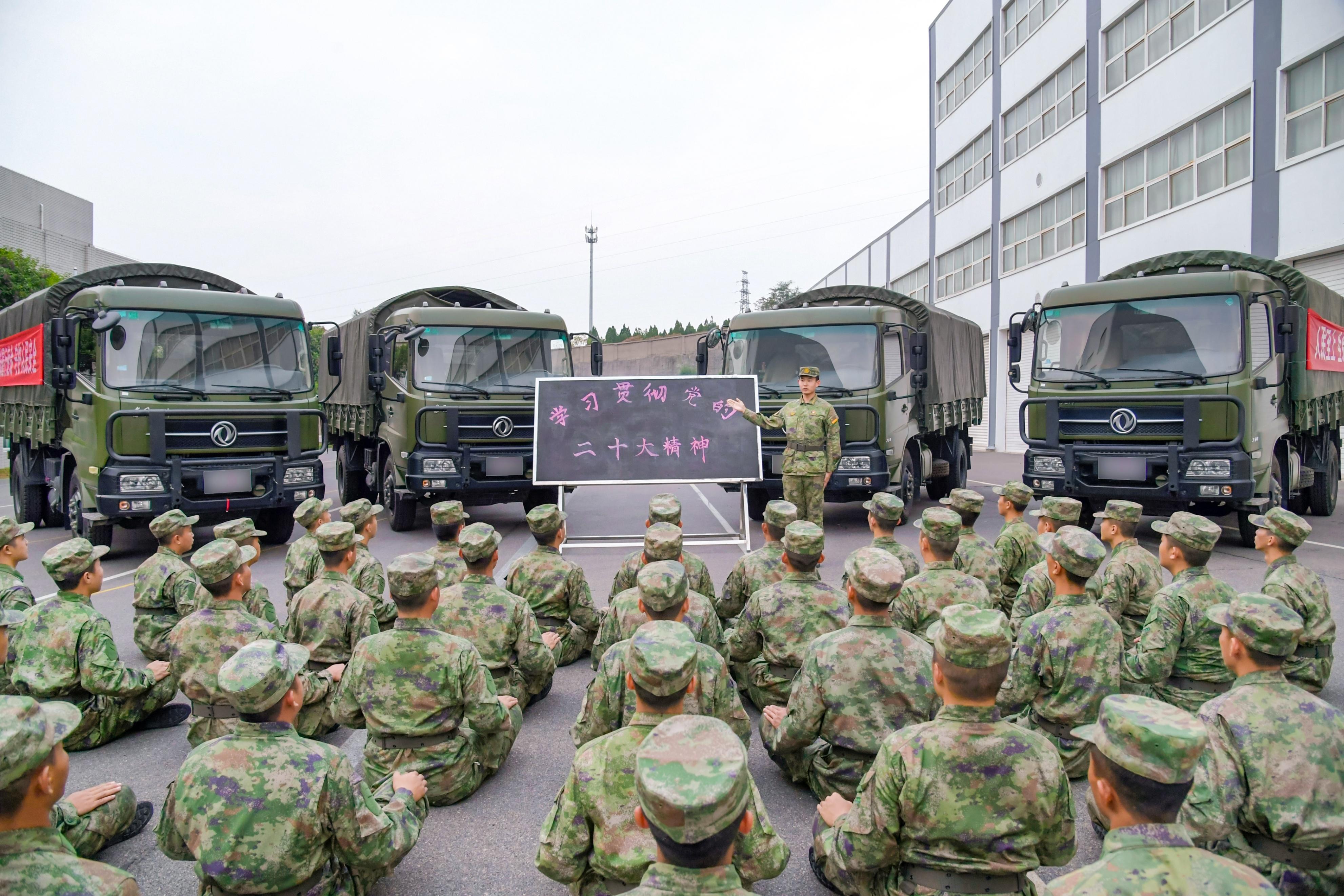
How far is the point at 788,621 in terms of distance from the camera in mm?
4156

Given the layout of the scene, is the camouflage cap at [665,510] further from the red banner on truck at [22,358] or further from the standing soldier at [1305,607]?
the red banner on truck at [22,358]

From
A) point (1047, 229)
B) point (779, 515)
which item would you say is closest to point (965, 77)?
point (1047, 229)

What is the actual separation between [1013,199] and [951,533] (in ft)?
80.4

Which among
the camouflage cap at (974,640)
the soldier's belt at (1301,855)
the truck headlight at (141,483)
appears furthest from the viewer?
the truck headlight at (141,483)

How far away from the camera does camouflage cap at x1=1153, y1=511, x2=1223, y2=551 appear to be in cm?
420

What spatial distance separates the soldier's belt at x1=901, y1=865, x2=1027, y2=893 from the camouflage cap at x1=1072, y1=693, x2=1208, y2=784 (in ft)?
2.12

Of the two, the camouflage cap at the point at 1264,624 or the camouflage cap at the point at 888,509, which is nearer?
the camouflage cap at the point at 1264,624

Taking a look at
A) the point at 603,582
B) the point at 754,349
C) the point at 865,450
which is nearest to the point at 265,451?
the point at 603,582

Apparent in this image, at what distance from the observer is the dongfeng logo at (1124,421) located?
30.2 feet

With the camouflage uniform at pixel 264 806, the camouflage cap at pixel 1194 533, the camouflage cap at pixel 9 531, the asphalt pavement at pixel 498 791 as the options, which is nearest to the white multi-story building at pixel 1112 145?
the asphalt pavement at pixel 498 791

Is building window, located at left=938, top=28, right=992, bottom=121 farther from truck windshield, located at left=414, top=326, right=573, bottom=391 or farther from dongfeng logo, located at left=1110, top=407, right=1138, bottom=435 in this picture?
truck windshield, located at left=414, top=326, right=573, bottom=391

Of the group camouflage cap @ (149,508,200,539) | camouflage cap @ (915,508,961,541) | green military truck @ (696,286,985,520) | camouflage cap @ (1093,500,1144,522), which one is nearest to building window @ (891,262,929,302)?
green military truck @ (696,286,985,520)

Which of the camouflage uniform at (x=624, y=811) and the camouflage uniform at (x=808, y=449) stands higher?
the camouflage uniform at (x=808, y=449)

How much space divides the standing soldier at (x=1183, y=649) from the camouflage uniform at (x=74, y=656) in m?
4.83
